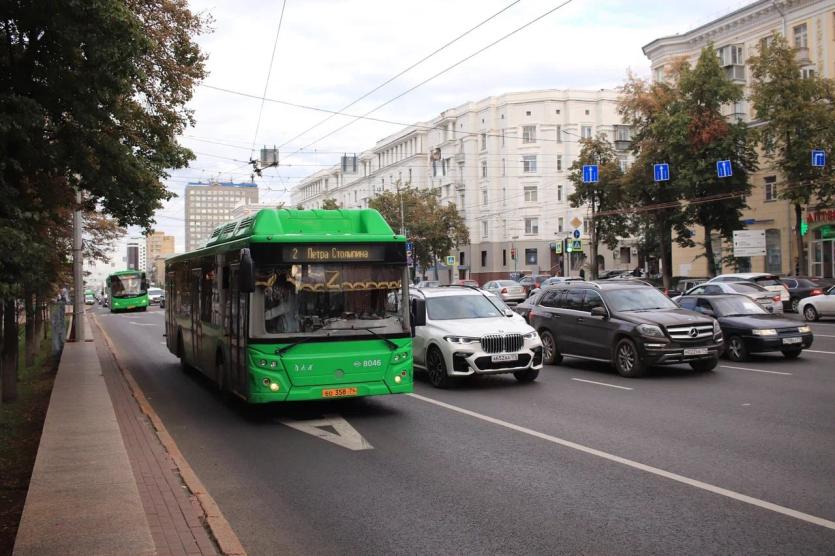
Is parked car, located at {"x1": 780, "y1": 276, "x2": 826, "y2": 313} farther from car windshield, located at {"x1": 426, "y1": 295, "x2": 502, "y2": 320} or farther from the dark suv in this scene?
car windshield, located at {"x1": 426, "y1": 295, "x2": 502, "y2": 320}

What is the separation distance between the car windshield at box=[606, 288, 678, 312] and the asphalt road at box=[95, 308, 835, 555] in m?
2.49

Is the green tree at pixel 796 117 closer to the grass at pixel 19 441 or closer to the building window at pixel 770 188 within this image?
the building window at pixel 770 188

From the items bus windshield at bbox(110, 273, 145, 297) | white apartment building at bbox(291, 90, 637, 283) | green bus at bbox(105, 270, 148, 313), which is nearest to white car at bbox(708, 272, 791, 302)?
green bus at bbox(105, 270, 148, 313)

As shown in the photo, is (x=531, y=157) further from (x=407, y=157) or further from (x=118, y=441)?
(x=118, y=441)

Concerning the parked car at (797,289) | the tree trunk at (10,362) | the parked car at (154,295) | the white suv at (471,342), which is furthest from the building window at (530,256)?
the tree trunk at (10,362)

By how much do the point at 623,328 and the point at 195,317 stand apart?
813 cm

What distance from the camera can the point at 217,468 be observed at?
27.9 feet

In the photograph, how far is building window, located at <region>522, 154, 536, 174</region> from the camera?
79750 mm

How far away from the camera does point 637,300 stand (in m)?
16.5

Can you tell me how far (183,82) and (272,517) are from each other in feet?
42.1

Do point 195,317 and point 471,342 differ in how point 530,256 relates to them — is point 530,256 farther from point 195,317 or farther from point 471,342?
point 471,342

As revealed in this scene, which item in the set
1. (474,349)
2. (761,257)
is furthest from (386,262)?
(761,257)

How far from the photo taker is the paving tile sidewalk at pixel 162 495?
5.82 m

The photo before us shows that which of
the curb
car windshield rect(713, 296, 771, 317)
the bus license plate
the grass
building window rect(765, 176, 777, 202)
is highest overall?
building window rect(765, 176, 777, 202)
